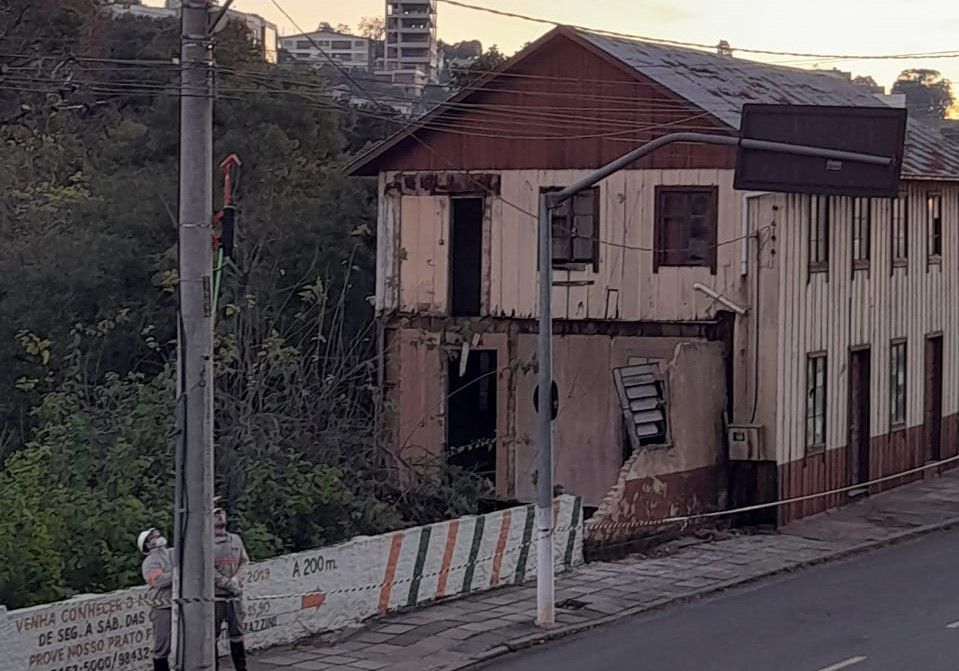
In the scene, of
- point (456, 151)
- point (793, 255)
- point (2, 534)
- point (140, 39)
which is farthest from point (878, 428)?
point (140, 39)

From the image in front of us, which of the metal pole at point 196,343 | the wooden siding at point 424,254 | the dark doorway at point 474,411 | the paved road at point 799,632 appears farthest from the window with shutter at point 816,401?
the metal pole at point 196,343

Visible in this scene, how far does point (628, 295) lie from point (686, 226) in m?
1.45

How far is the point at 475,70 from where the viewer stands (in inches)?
1364

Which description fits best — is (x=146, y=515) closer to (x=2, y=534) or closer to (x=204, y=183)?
(x=2, y=534)

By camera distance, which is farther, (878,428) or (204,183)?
(878,428)

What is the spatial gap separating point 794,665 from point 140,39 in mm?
42087

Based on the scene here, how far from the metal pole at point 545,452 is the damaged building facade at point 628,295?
476cm

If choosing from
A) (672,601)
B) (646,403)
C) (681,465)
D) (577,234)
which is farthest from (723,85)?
(672,601)

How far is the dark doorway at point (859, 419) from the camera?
2839 cm

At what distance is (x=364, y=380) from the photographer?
92.0 feet

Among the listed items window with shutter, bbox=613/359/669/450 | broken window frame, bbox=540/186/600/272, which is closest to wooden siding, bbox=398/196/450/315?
broken window frame, bbox=540/186/600/272

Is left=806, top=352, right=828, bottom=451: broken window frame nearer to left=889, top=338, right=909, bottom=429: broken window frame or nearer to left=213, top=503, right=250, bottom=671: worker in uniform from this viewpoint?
left=889, top=338, right=909, bottom=429: broken window frame

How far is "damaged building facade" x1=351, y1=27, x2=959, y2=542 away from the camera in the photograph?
2508 cm

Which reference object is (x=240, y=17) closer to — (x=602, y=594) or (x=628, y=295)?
(x=628, y=295)
